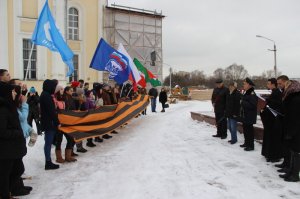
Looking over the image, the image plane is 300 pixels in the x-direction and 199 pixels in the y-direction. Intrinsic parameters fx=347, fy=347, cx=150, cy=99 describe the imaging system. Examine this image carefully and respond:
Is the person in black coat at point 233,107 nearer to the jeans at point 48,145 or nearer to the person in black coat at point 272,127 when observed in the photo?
the person in black coat at point 272,127

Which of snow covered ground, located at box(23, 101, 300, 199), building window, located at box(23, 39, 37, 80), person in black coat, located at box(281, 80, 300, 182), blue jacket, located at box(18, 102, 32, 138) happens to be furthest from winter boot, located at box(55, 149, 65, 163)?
building window, located at box(23, 39, 37, 80)

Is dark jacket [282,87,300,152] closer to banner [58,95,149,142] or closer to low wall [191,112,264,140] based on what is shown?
low wall [191,112,264,140]

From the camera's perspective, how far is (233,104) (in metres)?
10.0

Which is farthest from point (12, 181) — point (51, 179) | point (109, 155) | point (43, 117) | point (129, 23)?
point (129, 23)

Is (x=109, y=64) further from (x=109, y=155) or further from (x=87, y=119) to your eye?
(x=109, y=155)

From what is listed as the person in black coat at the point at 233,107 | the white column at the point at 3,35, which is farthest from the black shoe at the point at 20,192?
the white column at the point at 3,35

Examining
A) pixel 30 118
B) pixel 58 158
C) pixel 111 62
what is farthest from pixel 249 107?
pixel 30 118

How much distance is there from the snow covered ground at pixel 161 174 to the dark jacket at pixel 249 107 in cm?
85

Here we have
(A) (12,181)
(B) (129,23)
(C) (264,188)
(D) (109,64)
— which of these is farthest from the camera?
(B) (129,23)

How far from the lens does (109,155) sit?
29.6ft

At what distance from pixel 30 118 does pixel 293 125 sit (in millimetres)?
9078

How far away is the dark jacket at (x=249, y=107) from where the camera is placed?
29.8 feet

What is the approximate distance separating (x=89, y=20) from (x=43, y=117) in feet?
83.8

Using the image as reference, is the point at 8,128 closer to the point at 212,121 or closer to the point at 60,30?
the point at 212,121
